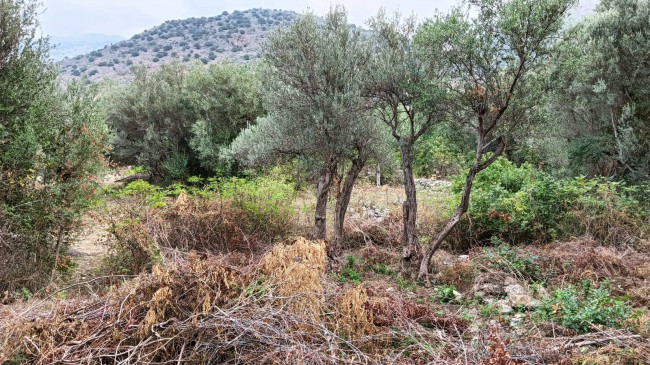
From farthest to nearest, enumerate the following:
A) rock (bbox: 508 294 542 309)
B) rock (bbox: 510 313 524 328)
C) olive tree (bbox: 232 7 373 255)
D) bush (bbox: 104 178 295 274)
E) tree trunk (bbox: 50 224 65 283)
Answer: bush (bbox: 104 178 295 274)
olive tree (bbox: 232 7 373 255)
tree trunk (bbox: 50 224 65 283)
rock (bbox: 508 294 542 309)
rock (bbox: 510 313 524 328)

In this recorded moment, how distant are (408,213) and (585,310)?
3.18 m

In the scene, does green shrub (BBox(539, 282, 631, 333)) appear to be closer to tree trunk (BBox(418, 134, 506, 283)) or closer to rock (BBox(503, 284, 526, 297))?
rock (BBox(503, 284, 526, 297))

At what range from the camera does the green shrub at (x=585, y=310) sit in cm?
443

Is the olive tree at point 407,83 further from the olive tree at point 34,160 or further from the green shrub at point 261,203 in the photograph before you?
the olive tree at point 34,160

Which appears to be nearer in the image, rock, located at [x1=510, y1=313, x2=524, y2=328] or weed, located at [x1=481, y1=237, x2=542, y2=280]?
rock, located at [x1=510, y1=313, x2=524, y2=328]

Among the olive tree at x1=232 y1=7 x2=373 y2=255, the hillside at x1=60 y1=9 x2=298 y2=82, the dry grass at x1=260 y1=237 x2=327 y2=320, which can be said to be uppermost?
the hillside at x1=60 y1=9 x2=298 y2=82

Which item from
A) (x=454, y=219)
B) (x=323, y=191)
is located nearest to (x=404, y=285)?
(x=454, y=219)

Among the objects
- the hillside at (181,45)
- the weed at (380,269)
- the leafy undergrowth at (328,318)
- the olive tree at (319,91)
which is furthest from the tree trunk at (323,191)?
the hillside at (181,45)

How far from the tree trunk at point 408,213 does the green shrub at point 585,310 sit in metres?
2.42

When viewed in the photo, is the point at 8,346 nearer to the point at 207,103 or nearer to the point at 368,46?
the point at 368,46

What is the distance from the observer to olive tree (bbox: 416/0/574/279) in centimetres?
551

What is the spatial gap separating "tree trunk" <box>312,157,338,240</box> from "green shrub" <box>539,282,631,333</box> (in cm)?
380

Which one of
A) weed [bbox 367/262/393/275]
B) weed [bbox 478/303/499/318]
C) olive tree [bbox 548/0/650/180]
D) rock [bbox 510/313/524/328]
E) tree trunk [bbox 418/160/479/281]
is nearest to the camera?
rock [bbox 510/313/524/328]

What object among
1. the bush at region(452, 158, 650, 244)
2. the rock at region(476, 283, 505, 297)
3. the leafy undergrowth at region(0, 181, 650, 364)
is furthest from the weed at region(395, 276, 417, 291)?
the bush at region(452, 158, 650, 244)
